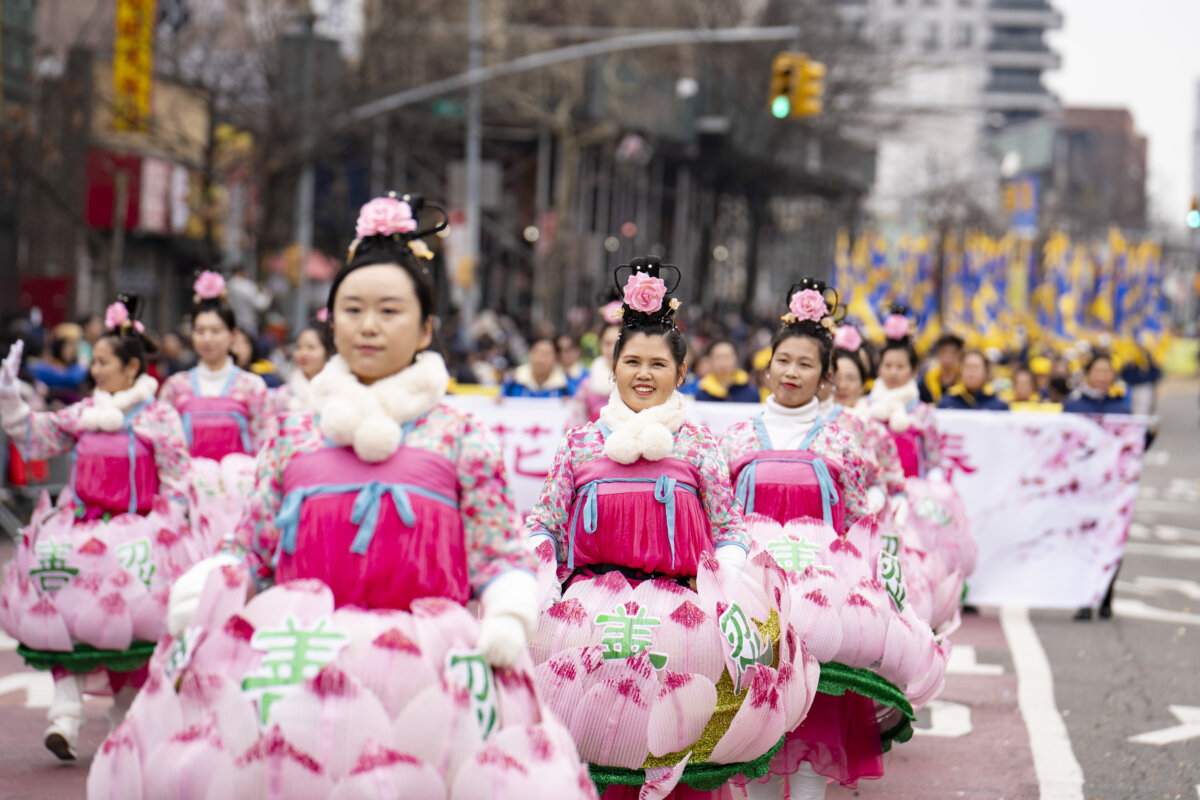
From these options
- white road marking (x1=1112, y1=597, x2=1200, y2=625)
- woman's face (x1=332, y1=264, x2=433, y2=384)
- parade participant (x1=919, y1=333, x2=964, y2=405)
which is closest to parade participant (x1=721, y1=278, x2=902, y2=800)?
woman's face (x1=332, y1=264, x2=433, y2=384)

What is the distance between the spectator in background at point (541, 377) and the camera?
14.2 meters

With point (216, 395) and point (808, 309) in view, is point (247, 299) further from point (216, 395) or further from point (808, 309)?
point (808, 309)

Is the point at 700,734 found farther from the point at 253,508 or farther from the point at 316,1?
the point at 316,1

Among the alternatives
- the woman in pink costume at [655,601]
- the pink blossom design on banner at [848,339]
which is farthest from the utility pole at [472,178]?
the woman in pink costume at [655,601]

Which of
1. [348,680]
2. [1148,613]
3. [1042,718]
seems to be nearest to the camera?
[348,680]

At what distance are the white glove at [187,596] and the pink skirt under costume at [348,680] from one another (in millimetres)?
33

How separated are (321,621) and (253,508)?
455 millimetres

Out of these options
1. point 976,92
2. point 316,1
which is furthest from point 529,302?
point 976,92

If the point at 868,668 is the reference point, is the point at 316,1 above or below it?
above

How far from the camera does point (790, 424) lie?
6.93m

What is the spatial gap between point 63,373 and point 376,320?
12.7 meters

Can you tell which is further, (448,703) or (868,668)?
(868,668)

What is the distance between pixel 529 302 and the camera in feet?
147

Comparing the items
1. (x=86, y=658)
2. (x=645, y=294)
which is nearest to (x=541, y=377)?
(x=86, y=658)
